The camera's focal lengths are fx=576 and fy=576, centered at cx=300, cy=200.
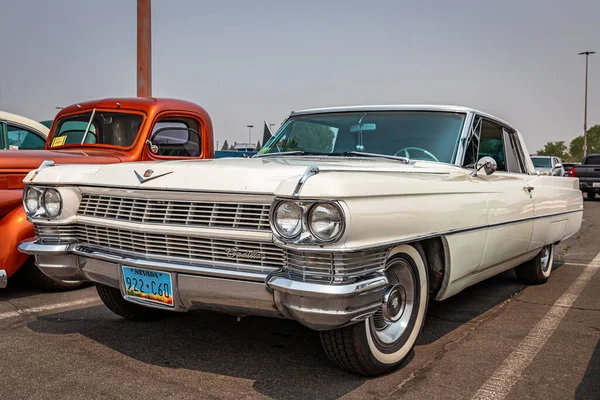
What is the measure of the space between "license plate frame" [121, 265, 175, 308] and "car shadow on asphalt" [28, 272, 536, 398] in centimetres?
25

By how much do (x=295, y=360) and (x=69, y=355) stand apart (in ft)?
4.34

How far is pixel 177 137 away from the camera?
6508 mm

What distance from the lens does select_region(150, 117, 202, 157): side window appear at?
20.7 feet

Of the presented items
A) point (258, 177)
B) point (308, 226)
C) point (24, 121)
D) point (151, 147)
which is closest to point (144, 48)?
point (24, 121)

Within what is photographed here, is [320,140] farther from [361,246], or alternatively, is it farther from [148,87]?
[148,87]

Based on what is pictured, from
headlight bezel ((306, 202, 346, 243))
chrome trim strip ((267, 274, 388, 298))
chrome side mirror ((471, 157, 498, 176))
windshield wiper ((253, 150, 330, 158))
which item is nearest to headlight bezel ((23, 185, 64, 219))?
windshield wiper ((253, 150, 330, 158))

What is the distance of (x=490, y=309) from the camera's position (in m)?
4.61

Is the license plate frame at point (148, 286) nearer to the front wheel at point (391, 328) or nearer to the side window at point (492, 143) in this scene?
the front wheel at point (391, 328)

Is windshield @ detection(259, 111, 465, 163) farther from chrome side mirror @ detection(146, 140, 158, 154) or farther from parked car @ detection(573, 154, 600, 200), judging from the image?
parked car @ detection(573, 154, 600, 200)

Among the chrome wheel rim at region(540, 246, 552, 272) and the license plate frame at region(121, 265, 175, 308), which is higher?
the license plate frame at region(121, 265, 175, 308)

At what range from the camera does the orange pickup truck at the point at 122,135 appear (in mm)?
5488

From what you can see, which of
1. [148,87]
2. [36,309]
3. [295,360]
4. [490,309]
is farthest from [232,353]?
[148,87]

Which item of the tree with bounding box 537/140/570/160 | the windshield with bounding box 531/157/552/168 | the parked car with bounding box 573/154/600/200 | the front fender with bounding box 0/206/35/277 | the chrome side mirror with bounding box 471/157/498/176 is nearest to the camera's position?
the chrome side mirror with bounding box 471/157/498/176

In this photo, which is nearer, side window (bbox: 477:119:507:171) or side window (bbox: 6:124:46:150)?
side window (bbox: 477:119:507:171)
